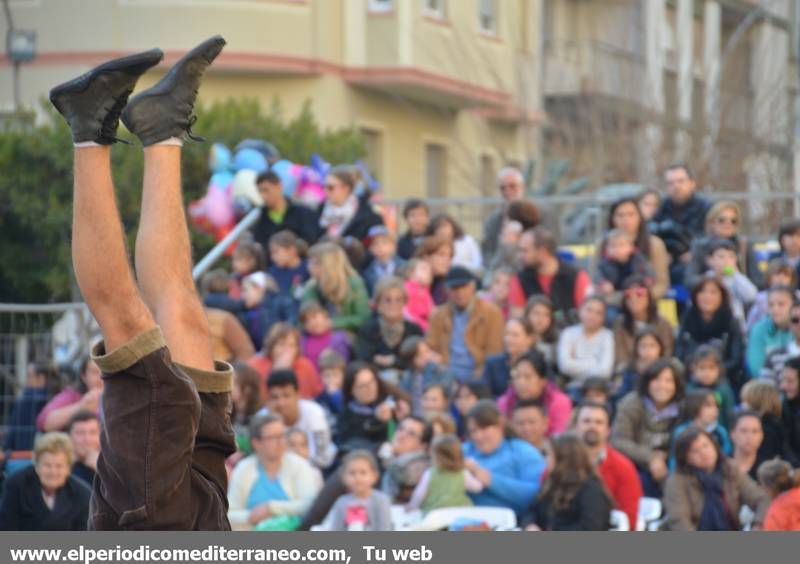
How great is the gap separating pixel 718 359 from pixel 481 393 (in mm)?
1471

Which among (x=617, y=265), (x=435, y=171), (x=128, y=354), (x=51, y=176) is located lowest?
(x=128, y=354)

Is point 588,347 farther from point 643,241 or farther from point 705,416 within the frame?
point 705,416

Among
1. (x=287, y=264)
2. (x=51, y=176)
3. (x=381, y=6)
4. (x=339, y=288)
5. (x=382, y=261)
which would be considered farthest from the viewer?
(x=381, y=6)

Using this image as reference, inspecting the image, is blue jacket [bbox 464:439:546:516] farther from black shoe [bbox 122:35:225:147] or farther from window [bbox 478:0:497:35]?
window [bbox 478:0:497:35]

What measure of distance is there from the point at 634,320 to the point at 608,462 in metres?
1.52

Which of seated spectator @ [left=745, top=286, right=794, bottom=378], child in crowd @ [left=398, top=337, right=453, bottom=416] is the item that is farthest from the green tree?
seated spectator @ [left=745, top=286, right=794, bottom=378]

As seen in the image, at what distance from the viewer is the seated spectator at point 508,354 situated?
12.6 m

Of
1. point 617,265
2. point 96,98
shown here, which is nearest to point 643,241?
point 617,265

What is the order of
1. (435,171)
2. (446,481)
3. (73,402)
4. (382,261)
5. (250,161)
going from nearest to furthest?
(446,481) < (73,402) < (382,261) < (250,161) < (435,171)

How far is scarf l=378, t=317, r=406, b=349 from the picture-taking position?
13.3m

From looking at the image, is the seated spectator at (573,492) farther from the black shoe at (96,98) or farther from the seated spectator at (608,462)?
the black shoe at (96,98)

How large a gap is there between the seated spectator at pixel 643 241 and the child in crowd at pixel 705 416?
159 cm

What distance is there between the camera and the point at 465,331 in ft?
43.0

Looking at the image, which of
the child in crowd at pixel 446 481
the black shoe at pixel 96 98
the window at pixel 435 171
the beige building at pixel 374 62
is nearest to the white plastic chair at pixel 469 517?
the child in crowd at pixel 446 481
